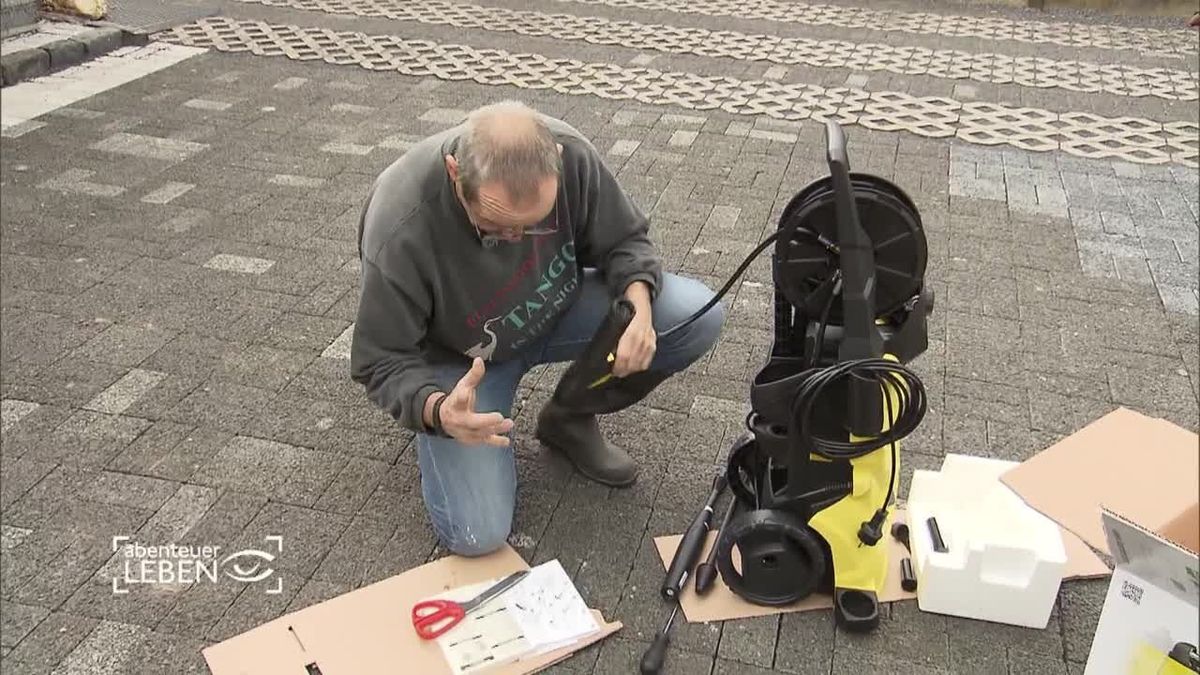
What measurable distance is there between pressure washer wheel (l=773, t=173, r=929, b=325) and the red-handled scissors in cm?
88

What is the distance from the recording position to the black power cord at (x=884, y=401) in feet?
5.87

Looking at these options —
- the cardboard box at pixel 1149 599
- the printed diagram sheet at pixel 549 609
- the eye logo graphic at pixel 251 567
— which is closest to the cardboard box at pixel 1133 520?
the cardboard box at pixel 1149 599

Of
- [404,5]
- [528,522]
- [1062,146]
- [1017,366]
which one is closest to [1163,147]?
[1062,146]

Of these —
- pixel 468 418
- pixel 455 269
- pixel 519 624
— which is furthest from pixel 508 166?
pixel 519 624

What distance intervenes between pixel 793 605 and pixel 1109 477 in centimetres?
72

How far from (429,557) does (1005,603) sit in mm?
1218

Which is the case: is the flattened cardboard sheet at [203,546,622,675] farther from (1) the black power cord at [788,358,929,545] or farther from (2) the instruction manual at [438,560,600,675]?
(1) the black power cord at [788,358,929,545]

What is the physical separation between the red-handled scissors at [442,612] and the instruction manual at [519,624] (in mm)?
12

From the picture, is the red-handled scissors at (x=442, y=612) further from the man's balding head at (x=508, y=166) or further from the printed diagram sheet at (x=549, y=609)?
the man's balding head at (x=508, y=166)

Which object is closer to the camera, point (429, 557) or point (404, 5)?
point (429, 557)

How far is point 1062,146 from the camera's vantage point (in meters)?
4.88

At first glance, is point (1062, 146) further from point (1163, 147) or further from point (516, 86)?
point (516, 86)

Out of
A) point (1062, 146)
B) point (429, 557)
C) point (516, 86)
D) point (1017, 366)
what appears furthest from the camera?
point (516, 86)

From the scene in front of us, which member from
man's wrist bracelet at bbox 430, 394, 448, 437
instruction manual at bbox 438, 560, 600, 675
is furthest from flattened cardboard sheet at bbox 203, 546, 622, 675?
man's wrist bracelet at bbox 430, 394, 448, 437
